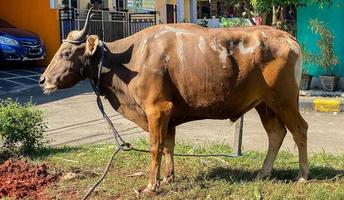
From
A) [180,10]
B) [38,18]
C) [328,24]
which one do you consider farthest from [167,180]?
[180,10]

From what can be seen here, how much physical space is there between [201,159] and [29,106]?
8.47 feet

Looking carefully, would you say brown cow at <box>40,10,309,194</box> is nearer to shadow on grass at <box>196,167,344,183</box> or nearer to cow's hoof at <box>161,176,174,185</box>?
cow's hoof at <box>161,176,174,185</box>

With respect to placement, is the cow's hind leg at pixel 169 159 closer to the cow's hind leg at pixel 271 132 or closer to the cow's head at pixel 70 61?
the cow's hind leg at pixel 271 132

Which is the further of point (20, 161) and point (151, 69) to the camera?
point (20, 161)

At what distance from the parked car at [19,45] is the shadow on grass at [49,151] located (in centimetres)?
1175

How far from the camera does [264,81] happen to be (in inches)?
225

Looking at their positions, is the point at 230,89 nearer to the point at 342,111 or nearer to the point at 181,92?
the point at 181,92

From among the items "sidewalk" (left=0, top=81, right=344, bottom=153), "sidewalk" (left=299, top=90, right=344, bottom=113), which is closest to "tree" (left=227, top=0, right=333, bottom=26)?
"sidewalk" (left=299, top=90, right=344, bottom=113)

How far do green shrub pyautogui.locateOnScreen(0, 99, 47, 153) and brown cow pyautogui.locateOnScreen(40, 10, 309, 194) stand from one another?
79.1 inches

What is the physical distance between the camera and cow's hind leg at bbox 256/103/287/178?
622 centimetres

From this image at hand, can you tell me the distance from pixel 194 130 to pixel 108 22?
15.4 metres

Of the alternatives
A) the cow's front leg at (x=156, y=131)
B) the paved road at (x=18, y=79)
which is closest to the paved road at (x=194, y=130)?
the cow's front leg at (x=156, y=131)

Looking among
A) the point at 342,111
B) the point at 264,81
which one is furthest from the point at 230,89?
Answer: the point at 342,111

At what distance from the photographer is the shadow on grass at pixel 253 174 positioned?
6336 mm
